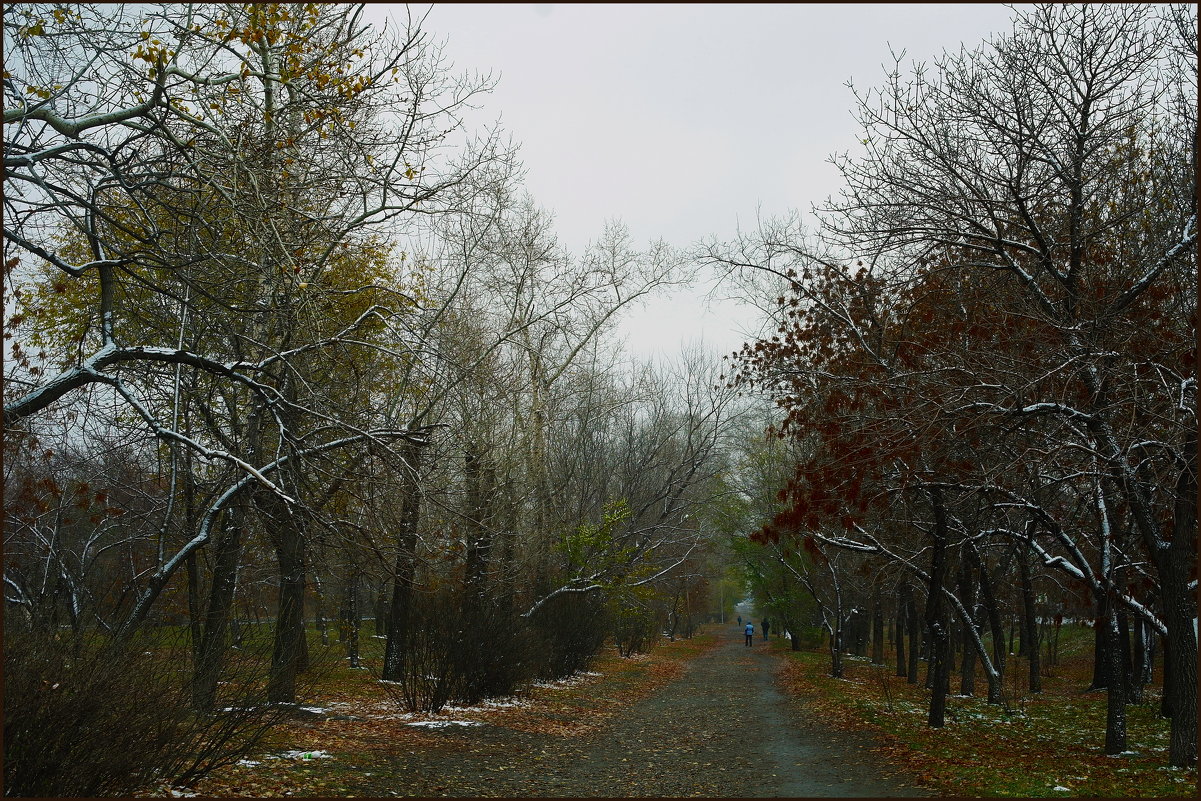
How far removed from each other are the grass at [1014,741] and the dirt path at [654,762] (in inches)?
28.7

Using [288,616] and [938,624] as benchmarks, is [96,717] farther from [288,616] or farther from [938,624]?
[938,624]

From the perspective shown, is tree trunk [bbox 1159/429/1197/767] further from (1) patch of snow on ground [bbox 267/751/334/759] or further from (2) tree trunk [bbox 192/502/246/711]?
(2) tree trunk [bbox 192/502/246/711]

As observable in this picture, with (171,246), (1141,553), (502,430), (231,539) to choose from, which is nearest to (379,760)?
(231,539)

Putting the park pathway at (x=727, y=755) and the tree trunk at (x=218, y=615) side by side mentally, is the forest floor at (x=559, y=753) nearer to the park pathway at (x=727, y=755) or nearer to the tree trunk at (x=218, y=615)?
the park pathway at (x=727, y=755)

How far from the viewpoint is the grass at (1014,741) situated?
9.44 meters

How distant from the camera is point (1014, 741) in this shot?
13.1 m

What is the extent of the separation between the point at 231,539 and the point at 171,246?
4009mm

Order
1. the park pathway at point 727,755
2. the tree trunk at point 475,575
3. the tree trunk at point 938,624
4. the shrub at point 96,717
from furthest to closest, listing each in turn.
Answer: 1. the tree trunk at point 475,575
2. the tree trunk at point 938,624
3. the park pathway at point 727,755
4. the shrub at point 96,717

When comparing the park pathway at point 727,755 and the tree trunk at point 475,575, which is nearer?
the park pathway at point 727,755

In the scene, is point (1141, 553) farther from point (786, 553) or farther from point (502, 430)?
point (786, 553)

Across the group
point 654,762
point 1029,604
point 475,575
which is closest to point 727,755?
point 654,762

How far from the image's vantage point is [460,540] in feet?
52.6

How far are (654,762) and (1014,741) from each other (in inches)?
212

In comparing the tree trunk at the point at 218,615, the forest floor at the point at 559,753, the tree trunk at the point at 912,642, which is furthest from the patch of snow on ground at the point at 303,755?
the tree trunk at the point at 912,642
